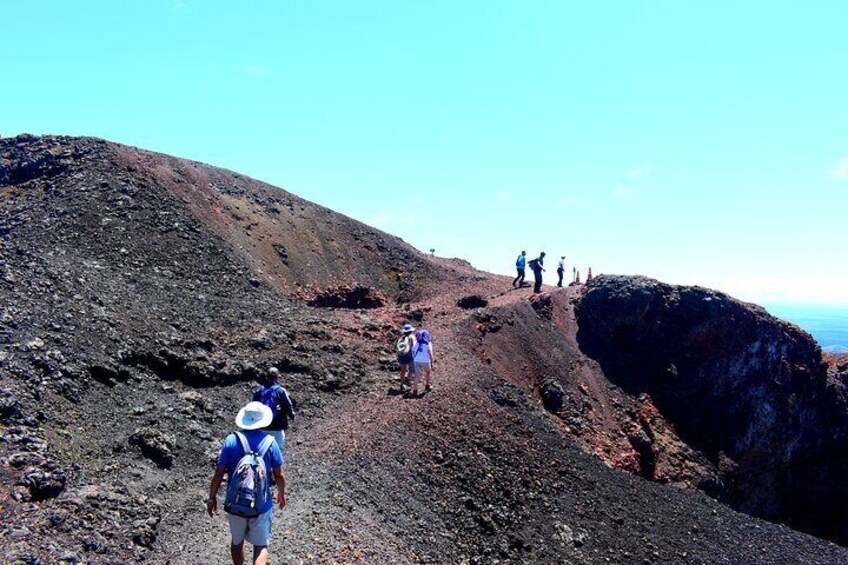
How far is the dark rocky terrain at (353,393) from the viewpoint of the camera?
9.52 metres

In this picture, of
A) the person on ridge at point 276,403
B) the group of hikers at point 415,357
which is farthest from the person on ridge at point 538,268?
the person on ridge at point 276,403

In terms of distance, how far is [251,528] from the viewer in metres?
6.77

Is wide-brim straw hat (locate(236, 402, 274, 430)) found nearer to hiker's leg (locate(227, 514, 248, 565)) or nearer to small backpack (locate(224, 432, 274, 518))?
small backpack (locate(224, 432, 274, 518))

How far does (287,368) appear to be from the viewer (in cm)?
1614

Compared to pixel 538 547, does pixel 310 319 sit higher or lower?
higher

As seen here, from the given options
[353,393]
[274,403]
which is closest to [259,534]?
[274,403]

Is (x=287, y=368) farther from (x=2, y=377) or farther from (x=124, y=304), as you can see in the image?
(x=2, y=377)

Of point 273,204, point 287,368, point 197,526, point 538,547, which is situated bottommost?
point 538,547

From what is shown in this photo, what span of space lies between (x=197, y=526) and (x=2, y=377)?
4503mm

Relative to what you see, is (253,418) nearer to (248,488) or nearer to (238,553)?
(248,488)

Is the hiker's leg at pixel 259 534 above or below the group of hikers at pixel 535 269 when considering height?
below

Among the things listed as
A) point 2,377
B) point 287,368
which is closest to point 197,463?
point 2,377

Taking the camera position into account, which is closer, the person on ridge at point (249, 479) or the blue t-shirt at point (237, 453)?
the person on ridge at point (249, 479)

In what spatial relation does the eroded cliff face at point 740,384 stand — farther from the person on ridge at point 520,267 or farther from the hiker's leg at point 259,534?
the hiker's leg at point 259,534
